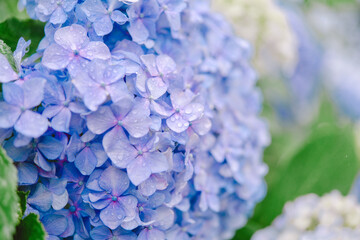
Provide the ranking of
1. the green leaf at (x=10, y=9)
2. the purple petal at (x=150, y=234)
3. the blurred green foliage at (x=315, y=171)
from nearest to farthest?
the purple petal at (x=150, y=234) → the green leaf at (x=10, y=9) → the blurred green foliage at (x=315, y=171)

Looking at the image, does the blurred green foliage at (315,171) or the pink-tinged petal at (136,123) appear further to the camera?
the blurred green foliage at (315,171)

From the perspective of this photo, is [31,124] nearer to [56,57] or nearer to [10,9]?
[56,57]

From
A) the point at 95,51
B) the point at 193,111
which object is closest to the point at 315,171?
the point at 193,111

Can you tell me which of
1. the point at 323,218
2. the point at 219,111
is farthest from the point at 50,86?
the point at 323,218

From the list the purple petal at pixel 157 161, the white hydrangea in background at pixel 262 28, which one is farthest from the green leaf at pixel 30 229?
the white hydrangea in background at pixel 262 28

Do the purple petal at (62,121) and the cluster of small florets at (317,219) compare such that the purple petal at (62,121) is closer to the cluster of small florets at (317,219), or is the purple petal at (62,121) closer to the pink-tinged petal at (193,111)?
the pink-tinged petal at (193,111)

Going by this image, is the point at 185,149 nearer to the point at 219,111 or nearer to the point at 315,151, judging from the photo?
the point at 219,111
